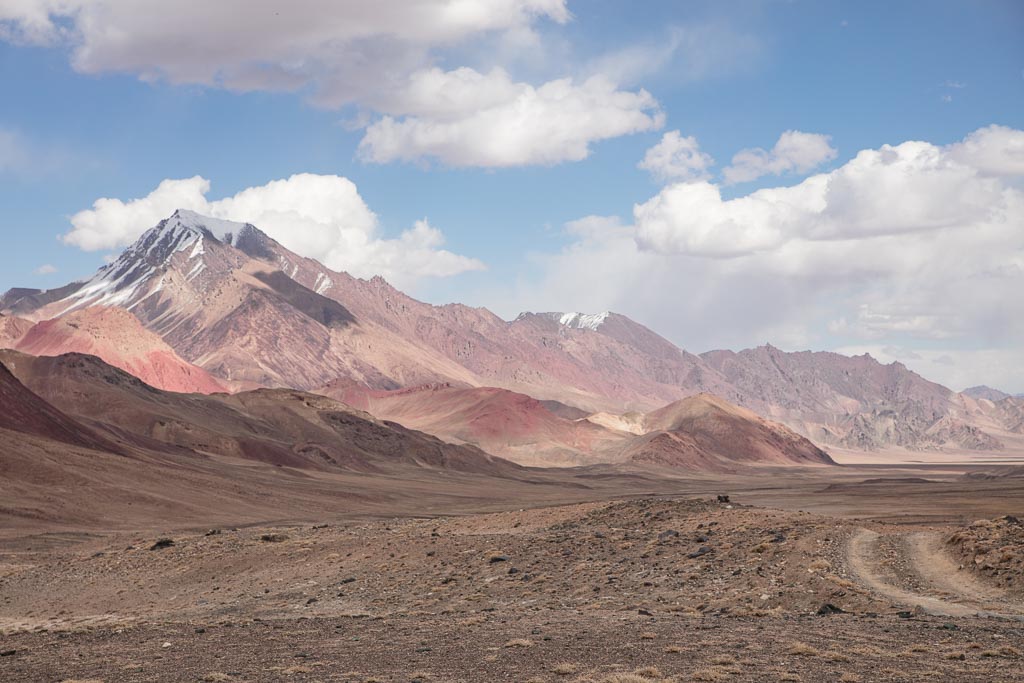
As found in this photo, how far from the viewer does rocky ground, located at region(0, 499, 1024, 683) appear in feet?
64.0

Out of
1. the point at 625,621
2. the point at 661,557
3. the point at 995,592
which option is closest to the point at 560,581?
the point at 661,557

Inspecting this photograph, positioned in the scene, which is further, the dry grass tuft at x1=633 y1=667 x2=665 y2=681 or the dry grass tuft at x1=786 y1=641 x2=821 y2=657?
the dry grass tuft at x1=786 y1=641 x2=821 y2=657

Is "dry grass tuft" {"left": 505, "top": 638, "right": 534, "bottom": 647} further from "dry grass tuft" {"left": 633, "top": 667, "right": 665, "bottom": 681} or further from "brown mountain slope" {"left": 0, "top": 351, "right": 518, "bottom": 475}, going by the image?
"brown mountain slope" {"left": 0, "top": 351, "right": 518, "bottom": 475}

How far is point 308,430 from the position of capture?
177 metres

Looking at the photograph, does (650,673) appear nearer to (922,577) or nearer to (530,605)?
(530,605)

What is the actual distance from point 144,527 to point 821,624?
5860 cm

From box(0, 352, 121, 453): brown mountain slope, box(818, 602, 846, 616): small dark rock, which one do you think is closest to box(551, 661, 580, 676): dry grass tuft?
box(818, 602, 846, 616): small dark rock

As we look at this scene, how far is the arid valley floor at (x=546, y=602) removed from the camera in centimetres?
1956

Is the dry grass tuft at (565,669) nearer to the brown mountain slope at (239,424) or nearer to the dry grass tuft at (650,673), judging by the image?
the dry grass tuft at (650,673)

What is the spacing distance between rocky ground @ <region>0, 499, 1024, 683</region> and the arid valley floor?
0.33 ft

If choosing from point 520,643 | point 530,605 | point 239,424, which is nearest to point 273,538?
point 530,605

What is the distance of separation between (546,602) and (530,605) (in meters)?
0.53

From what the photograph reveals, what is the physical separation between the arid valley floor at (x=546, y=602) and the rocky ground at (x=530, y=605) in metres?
0.10

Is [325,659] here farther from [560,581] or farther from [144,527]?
[144,527]
